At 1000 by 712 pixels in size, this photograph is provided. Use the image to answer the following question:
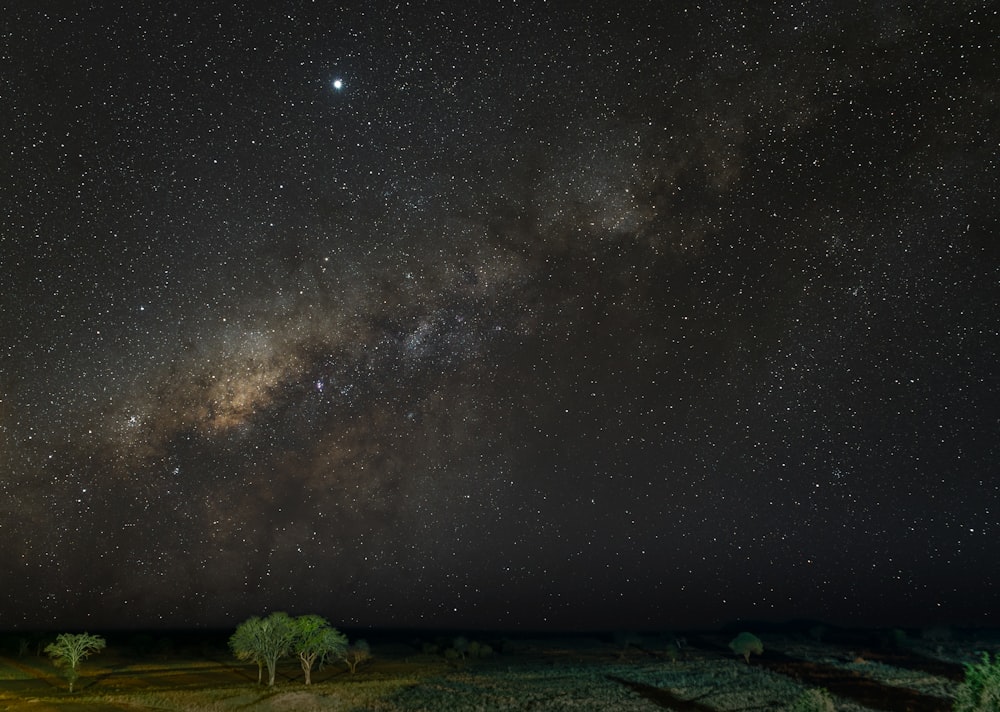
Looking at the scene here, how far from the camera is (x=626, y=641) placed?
84438 mm

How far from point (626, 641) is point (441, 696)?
5157 centimetres

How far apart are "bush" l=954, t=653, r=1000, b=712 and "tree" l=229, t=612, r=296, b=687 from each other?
38.8 meters

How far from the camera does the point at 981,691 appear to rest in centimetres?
2014

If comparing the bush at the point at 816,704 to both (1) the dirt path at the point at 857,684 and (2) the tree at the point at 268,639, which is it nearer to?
(1) the dirt path at the point at 857,684

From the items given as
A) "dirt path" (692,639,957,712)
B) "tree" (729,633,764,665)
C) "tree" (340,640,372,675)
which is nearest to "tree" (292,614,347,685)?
"tree" (340,640,372,675)

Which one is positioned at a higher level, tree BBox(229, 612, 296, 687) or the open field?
tree BBox(229, 612, 296, 687)

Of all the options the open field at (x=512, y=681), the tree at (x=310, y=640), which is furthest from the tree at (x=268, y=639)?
the open field at (x=512, y=681)

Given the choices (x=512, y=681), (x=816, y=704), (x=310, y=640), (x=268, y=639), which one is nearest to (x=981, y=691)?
(x=816, y=704)

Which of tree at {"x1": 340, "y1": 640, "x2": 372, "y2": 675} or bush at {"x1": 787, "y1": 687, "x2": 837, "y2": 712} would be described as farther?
tree at {"x1": 340, "y1": 640, "x2": 372, "y2": 675}

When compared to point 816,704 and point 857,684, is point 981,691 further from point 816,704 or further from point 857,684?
point 857,684

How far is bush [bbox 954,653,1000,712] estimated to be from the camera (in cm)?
1950

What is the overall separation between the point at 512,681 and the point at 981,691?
33.8 meters

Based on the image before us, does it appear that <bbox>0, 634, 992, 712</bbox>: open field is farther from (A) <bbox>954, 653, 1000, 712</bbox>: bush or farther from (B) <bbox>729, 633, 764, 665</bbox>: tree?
(A) <bbox>954, 653, 1000, 712</bbox>: bush

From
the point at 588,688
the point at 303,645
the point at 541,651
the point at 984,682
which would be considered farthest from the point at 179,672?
the point at 984,682
